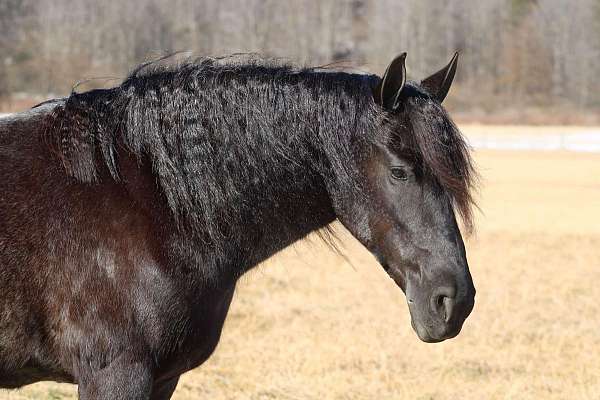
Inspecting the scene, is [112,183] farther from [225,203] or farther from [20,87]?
[20,87]

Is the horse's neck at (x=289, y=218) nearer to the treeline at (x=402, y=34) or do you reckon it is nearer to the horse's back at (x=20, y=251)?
the horse's back at (x=20, y=251)

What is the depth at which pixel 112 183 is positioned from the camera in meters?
3.19

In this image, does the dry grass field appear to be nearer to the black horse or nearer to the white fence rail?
the black horse

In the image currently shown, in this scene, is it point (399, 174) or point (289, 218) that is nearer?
point (399, 174)

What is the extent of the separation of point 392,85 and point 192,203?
89 centimetres

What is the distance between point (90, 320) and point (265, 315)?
510 cm

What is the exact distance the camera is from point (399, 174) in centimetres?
308

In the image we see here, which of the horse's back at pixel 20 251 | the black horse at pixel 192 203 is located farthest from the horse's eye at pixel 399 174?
the horse's back at pixel 20 251

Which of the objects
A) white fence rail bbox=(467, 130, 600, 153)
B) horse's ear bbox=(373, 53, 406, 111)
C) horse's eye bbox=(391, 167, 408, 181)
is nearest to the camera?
horse's ear bbox=(373, 53, 406, 111)

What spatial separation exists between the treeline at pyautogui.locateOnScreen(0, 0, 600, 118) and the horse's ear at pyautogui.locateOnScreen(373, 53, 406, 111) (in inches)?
2020

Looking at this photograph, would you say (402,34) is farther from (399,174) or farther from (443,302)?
(443,302)

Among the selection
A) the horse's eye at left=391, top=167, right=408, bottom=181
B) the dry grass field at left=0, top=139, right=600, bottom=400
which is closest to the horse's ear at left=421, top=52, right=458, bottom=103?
the horse's eye at left=391, top=167, right=408, bottom=181

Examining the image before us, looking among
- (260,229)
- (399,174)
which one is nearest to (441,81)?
(399,174)

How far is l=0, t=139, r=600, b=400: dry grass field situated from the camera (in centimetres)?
589
